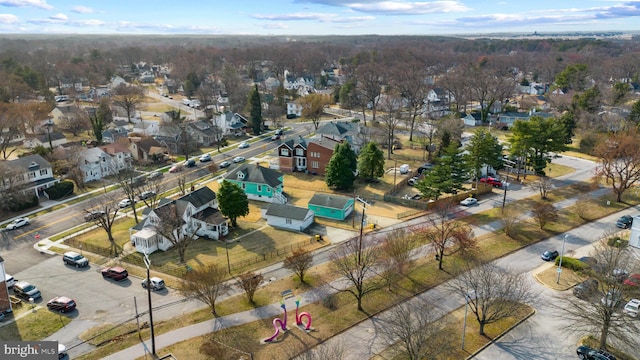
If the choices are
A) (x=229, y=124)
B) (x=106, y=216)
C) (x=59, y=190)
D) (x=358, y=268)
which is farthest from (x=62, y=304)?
(x=229, y=124)

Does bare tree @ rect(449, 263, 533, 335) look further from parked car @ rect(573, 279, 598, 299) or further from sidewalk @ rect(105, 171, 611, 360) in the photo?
parked car @ rect(573, 279, 598, 299)

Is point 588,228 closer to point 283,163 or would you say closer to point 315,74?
point 283,163

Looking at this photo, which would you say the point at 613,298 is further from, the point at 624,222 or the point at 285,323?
the point at 624,222

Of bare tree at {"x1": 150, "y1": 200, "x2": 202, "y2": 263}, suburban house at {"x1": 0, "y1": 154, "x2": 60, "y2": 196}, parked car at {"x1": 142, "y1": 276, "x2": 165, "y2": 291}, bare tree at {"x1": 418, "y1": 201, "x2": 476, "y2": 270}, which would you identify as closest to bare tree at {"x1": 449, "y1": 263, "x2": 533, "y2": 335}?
bare tree at {"x1": 418, "y1": 201, "x2": 476, "y2": 270}

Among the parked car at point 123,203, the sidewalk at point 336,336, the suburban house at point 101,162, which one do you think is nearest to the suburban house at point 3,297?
the sidewalk at point 336,336

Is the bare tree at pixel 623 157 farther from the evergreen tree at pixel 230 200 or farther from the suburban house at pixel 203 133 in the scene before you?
the suburban house at pixel 203 133
